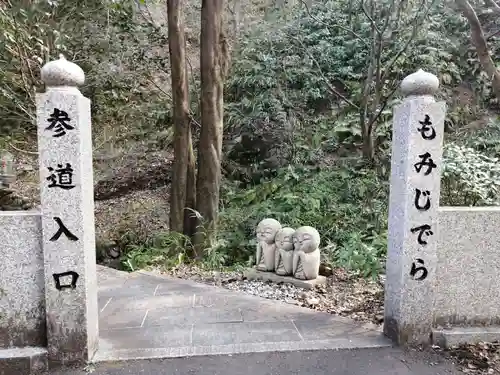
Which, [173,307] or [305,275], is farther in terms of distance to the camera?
[305,275]

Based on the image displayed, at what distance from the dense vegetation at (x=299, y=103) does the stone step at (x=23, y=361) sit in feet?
11.3

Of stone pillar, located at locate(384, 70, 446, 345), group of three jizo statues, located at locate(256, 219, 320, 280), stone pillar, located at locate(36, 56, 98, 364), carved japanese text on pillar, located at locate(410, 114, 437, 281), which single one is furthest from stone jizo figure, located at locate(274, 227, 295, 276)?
stone pillar, located at locate(36, 56, 98, 364)

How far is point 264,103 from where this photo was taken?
36.0 ft

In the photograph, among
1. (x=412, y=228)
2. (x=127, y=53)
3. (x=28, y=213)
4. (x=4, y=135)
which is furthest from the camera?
(x=127, y=53)

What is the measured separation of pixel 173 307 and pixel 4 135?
968cm

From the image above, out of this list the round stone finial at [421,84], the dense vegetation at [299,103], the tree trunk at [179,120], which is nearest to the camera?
A: the round stone finial at [421,84]

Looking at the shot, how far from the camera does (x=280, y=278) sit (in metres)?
5.36

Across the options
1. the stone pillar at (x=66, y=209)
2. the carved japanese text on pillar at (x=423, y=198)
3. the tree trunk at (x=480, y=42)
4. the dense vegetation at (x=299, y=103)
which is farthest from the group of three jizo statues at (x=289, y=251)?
the tree trunk at (x=480, y=42)

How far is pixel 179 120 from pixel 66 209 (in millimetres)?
4781

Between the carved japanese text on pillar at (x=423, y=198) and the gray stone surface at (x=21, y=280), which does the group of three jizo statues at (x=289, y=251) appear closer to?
the carved japanese text on pillar at (x=423, y=198)

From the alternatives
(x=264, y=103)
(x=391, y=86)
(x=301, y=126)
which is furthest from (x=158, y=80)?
(x=391, y=86)

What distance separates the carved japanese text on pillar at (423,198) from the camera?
3.36 metres

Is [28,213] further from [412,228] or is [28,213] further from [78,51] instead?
[78,51]

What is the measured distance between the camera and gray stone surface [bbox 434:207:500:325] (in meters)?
3.53
